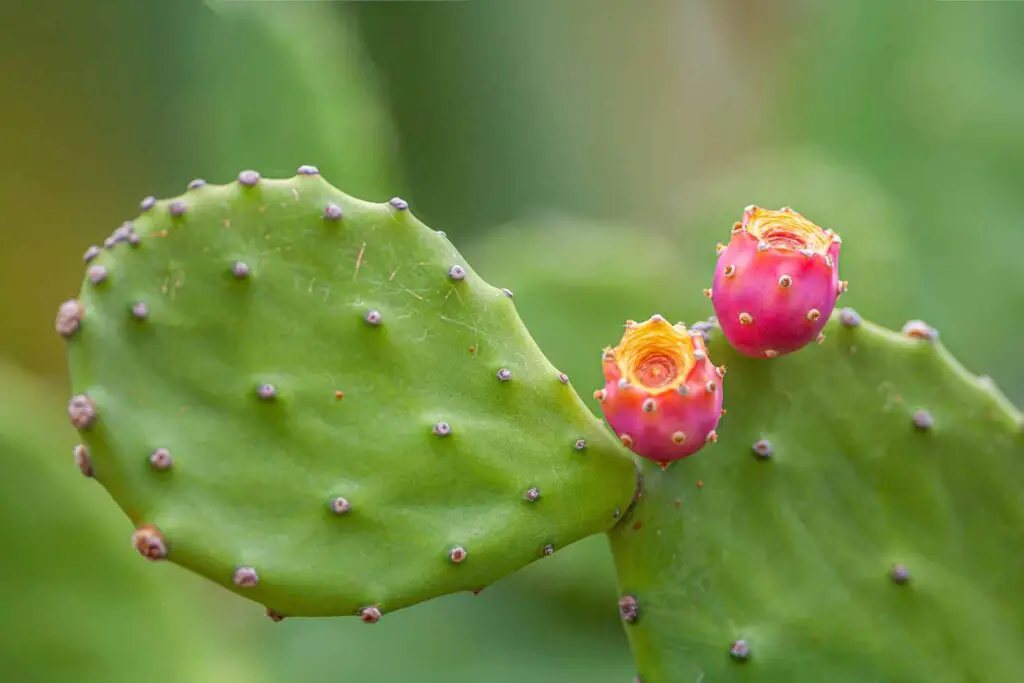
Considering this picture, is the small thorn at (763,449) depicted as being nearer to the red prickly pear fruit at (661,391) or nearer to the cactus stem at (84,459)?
the red prickly pear fruit at (661,391)

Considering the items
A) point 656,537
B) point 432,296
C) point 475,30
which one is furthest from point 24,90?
point 656,537

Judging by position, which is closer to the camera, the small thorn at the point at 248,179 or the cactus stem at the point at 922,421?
the small thorn at the point at 248,179

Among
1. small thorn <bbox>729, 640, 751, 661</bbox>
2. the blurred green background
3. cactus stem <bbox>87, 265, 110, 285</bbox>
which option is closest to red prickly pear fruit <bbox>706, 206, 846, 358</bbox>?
small thorn <bbox>729, 640, 751, 661</bbox>

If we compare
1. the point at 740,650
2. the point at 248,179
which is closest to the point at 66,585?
the point at 248,179

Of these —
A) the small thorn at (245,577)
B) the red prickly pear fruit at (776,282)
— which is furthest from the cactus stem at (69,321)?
the red prickly pear fruit at (776,282)

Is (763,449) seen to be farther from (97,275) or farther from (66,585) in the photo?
(66,585)
